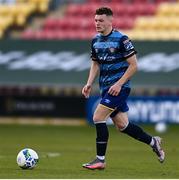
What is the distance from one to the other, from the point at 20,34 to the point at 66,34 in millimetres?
2017

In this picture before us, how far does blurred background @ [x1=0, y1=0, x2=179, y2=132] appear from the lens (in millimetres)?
24531

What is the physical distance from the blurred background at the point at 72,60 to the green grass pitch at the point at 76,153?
1178 millimetres

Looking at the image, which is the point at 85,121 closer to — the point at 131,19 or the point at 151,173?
the point at 131,19

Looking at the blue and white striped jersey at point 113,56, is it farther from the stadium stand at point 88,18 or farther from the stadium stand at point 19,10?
the stadium stand at point 19,10

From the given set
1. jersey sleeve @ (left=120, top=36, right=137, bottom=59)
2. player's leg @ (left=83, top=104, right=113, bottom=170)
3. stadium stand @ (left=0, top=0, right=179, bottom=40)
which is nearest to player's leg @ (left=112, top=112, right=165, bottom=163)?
player's leg @ (left=83, top=104, right=113, bottom=170)

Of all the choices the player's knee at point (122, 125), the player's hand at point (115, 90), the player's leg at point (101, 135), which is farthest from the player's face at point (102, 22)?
the player's knee at point (122, 125)

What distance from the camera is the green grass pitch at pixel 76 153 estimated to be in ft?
Answer: 35.8

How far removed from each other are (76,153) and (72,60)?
10.0 meters

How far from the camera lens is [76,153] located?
1588cm

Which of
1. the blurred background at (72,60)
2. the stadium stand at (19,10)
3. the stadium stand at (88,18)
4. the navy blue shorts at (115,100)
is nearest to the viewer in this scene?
the navy blue shorts at (115,100)

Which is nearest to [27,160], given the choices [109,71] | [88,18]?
[109,71]

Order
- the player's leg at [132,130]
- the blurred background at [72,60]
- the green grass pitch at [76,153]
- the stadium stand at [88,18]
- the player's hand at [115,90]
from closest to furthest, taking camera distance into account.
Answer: the green grass pitch at [76,153] < the player's hand at [115,90] < the player's leg at [132,130] < the blurred background at [72,60] < the stadium stand at [88,18]

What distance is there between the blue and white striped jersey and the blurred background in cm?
1205

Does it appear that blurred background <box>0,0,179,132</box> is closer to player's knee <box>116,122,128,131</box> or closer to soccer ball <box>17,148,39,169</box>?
player's knee <box>116,122,128,131</box>
